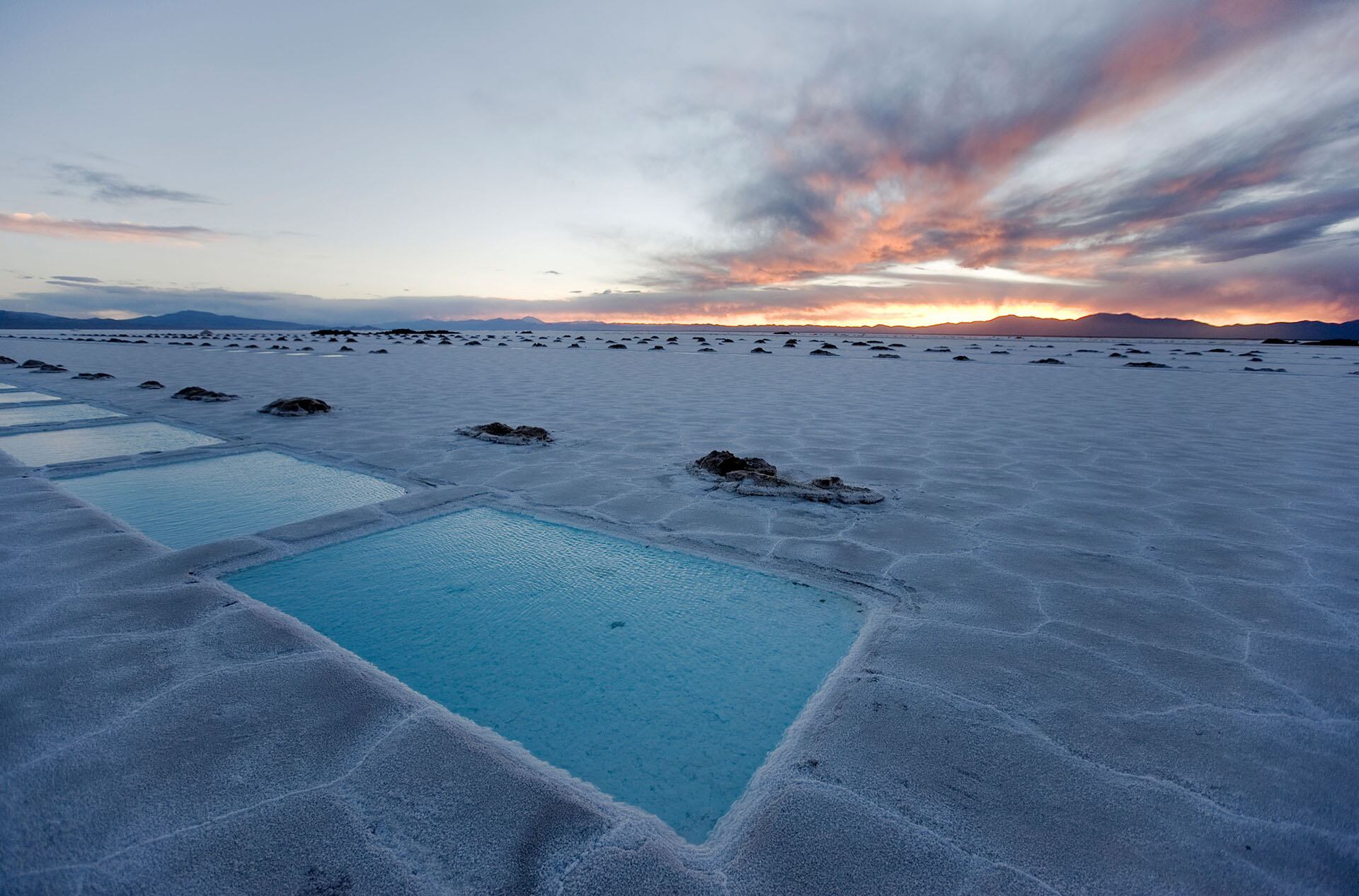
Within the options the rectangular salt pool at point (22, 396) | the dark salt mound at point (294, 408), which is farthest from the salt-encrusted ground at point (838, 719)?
the rectangular salt pool at point (22, 396)

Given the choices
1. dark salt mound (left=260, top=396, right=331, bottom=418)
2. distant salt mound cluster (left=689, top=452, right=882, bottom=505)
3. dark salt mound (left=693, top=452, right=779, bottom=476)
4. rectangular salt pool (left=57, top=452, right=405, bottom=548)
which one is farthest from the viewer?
dark salt mound (left=260, top=396, right=331, bottom=418)

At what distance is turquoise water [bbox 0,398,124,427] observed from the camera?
270 inches

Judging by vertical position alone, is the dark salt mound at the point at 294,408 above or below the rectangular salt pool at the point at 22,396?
A: above

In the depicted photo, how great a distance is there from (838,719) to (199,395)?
1018cm

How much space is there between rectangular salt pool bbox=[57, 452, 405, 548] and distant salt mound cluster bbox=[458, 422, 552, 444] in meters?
1.43

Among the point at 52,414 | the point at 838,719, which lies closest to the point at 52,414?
the point at 52,414

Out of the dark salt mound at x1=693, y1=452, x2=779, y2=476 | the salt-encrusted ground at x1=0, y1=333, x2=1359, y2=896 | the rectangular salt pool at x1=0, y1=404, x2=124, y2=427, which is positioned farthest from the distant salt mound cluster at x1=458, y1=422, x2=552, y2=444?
the rectangular salt pool at x1=0, y1=404, x2=124, y2=427

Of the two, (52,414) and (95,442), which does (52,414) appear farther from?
(95,442)

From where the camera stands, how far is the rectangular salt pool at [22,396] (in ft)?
28.1

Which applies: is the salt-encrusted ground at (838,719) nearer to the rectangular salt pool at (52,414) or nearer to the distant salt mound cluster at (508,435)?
the distant salt mound cluster at (508,435)

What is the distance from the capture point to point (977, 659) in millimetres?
2170

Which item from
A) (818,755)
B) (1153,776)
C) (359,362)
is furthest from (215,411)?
(359,362)

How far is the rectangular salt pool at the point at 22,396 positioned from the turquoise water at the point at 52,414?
77 cm

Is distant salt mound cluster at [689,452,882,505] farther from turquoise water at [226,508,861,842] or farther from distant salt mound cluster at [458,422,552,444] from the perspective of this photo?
distant salt mound cluster at [458,422,552,444]
